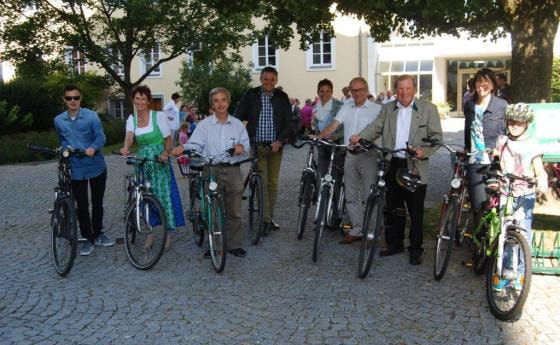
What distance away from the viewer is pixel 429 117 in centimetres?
629

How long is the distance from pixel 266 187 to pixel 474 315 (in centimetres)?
351

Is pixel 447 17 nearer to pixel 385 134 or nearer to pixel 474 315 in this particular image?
pixel 385 134

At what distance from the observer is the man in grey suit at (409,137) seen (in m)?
6.26

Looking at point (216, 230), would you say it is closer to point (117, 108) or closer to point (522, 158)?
point (522, 158)

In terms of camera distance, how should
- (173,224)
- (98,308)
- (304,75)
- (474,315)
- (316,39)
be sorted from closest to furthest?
(474,315)
(98,308)
(173,224)
(316,39)
(304,75)

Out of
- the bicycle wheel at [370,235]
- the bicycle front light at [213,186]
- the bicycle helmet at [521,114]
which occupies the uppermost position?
the bicycle helmet at [521,114]

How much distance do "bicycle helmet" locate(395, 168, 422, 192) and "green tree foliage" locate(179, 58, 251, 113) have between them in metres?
24.1

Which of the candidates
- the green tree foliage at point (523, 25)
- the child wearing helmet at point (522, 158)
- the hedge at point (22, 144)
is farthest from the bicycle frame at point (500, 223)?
the hedge at point (22, 144)

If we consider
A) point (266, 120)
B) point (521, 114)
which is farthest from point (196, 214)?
point (521, 114)

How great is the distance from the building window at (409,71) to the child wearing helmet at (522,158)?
1176 inches

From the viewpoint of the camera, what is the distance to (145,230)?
6.32 m

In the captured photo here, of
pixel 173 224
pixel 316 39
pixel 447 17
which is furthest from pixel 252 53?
pixel 173 224

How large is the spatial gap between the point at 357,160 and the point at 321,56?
1083 inches

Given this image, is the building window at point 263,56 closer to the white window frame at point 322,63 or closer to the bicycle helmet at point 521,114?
the white window frame at point 322,63
